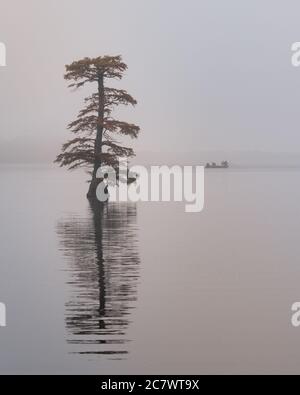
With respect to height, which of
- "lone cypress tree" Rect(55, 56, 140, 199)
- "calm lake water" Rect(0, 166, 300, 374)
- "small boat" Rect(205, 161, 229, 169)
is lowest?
"calm lake water" Rect(0, 166, 300, 374)

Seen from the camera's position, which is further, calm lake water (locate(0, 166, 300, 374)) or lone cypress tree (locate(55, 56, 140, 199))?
lone cypress tree (locate(55, 56, 140, 199))

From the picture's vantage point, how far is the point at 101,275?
4.50 metres

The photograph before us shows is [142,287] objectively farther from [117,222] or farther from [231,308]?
[117,222]

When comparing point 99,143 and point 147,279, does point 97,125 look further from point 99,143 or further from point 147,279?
point 147,279

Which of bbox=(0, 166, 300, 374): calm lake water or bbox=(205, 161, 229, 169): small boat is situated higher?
bbox=(205, 161, 229, 169): small boat

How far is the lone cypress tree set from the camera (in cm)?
532

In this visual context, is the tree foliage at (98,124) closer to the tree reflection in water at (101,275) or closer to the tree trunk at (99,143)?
the tree trunk at (99,143)

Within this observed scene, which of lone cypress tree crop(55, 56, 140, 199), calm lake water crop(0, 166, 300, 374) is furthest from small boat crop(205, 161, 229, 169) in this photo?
lone cypress tree crop(55, 56, 140, 199)

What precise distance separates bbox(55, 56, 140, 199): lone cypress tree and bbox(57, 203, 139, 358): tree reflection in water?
409 mm

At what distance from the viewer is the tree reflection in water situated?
3.67 m

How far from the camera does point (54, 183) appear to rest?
5324mm

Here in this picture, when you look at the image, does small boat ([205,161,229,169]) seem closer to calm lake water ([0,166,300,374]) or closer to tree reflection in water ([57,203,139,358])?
calm lake water ([0,166,300,374])
